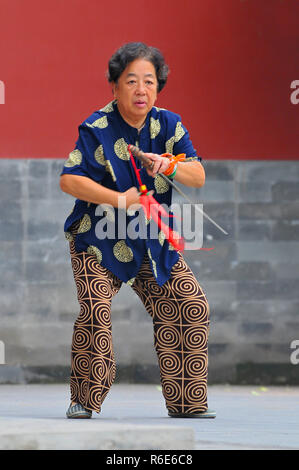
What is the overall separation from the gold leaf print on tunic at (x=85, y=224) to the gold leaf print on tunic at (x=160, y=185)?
343 millimetres

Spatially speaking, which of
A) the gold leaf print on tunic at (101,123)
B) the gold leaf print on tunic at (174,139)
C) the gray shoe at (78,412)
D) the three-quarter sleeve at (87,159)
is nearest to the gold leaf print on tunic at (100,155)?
the three-quarter sleeve at (87,159)

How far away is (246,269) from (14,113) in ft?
6.08

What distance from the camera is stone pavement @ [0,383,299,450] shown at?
10.7 ft

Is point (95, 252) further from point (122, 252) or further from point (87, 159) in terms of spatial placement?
point (87, 159)

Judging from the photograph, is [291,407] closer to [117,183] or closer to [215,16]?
[117,183]

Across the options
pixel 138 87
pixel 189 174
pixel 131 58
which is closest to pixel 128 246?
pixel 189 174

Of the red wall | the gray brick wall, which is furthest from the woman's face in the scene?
the gray brick wall

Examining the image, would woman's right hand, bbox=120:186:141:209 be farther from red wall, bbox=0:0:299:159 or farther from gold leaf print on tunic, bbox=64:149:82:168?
red wall, bbox=0:0:299:159

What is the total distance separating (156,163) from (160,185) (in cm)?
27

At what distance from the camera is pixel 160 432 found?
3.33 metres

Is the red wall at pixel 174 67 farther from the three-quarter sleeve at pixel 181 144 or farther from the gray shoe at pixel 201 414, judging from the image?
the gray shoe at pixel 201 414

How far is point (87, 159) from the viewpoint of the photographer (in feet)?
15.5

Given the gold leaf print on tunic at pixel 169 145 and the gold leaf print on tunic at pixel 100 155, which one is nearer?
the gold leaf print on tunic at pixel 100 155

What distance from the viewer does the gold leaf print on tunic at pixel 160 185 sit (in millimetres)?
4832
